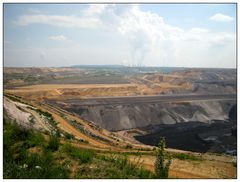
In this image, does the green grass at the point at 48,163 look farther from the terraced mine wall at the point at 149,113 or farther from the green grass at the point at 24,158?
the terraced mine wall at the point at 149,113

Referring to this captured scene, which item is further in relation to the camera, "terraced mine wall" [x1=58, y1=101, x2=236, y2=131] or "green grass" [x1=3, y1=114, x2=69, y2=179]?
"terraced mine wall" [x1=58, y1=101, x2=236, y2=131]

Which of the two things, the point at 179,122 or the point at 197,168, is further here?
the point at 179,122

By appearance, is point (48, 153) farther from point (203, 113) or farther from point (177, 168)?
point (203, 113)

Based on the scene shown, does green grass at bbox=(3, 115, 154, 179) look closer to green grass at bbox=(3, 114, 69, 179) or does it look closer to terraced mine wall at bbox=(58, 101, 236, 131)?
green grass at bbox=(3, 114, 69, 179)

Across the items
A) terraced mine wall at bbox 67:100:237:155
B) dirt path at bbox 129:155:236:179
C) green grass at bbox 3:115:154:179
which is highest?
green grass at bbox 3:115:154:179

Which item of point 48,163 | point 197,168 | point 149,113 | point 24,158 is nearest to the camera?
point 48,163

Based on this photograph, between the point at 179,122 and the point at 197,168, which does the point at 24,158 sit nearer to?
the point at 197,168

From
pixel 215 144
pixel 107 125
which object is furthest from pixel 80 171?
pixel 107 125

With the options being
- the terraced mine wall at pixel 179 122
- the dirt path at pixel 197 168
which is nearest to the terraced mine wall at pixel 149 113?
the terraced mine wall at pixel 179 122

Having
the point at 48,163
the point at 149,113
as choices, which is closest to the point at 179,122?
the point at 149,113

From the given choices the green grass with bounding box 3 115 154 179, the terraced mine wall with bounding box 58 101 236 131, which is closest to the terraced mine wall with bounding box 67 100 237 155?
the terraced mine wall with bounding box 58 101 236 131

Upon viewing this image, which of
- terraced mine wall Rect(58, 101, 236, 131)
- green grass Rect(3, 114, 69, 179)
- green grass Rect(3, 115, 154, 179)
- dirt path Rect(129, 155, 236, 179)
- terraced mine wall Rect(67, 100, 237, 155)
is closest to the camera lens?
green grass Rect(3, 114, 69, 179)
